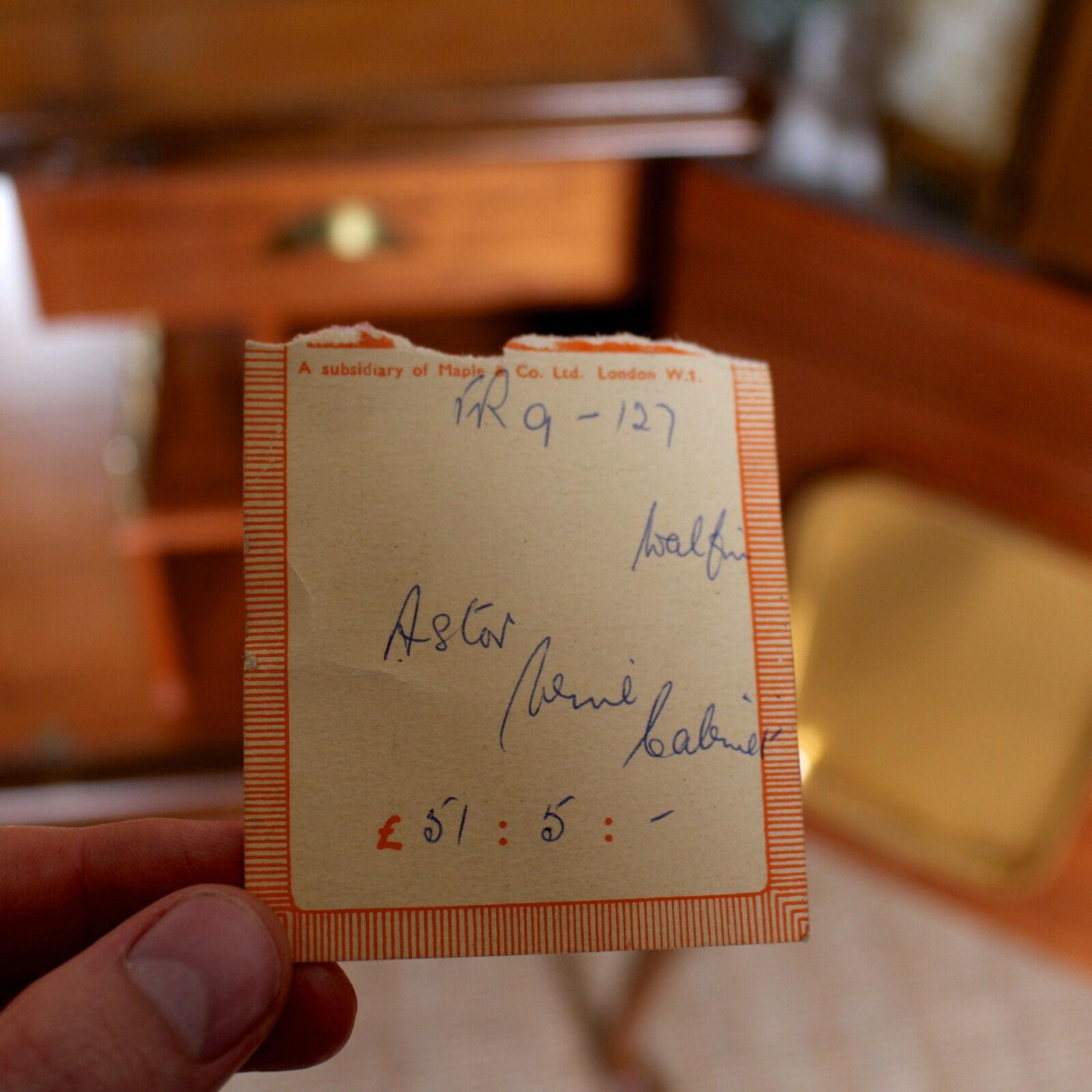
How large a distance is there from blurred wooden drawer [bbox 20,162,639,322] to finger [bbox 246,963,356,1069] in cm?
48

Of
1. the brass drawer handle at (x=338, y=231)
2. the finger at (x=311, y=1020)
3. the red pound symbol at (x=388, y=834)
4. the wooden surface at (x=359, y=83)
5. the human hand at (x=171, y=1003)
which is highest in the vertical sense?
the wooden surface at (x=359, y=83)

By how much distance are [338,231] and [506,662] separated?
0.45 metres

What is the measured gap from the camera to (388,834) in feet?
1.11

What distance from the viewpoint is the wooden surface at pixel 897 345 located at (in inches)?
24.5

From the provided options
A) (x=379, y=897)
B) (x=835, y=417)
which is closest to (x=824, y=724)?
(x=835, y=417)

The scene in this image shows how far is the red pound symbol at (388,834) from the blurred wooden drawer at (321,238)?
0.46 m

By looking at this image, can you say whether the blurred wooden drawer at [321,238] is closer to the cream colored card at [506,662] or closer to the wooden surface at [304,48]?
the wooden surface at [304,48]

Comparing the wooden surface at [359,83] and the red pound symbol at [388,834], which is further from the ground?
the wooden surface at [359,83]

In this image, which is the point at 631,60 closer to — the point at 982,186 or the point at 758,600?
the point at 982,186

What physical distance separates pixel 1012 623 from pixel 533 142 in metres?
0.43

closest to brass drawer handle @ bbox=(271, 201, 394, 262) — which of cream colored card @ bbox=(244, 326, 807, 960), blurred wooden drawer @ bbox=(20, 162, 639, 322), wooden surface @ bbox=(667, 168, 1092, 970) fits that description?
blurred wooden drawer @ bbox=(20, 162, 639, 322)

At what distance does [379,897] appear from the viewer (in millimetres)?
336

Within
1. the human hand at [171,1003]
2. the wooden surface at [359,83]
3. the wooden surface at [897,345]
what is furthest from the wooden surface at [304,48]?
the human hand at [171,1003]

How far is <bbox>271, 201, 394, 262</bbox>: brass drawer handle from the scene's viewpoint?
2.28 feet
